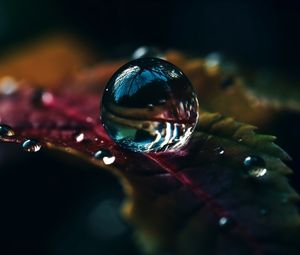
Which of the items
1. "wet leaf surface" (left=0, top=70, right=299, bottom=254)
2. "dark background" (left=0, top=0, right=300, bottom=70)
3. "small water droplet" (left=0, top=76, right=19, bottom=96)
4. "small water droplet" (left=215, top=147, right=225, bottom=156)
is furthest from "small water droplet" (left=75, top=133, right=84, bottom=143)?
"dark background" (left=0, top=0, right=300, bottom=70)

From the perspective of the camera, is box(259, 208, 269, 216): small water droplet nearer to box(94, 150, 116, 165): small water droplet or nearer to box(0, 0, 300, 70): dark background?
box(94, 150, 116, 165): small water droplet

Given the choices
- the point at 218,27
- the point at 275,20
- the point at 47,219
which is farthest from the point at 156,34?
the point at 47,219

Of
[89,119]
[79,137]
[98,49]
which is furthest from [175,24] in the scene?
[79,137]

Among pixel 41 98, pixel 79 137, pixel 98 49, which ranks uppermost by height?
pixel 79 137

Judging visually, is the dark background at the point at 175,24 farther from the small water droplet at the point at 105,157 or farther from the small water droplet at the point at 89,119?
the small water droplet at the point at 105,157

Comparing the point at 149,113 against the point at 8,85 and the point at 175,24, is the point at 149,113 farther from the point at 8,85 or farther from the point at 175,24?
the point at 175,24

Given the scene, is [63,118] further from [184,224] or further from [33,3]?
[33,3]

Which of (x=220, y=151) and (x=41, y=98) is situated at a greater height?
(x=220, y=151)
